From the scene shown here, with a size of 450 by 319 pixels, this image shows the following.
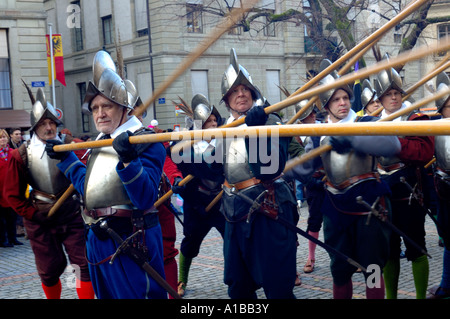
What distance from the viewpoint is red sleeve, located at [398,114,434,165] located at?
482 cm

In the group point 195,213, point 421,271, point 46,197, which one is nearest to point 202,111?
point 195,213

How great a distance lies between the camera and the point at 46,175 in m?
5.40

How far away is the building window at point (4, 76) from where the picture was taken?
20.6 meters

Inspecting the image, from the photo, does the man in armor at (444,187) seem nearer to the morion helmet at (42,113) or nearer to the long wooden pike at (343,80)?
the long wooden pike at (343,80)

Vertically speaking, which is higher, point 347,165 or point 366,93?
point 366,93

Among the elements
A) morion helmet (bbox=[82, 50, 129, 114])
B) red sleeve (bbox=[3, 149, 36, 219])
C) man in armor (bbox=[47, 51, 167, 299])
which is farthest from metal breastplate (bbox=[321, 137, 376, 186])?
red sleeve (bbox=[3, 149, 36, 219])

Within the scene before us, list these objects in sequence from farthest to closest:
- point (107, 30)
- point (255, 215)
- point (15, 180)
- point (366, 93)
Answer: point (107, 30) < point (366, 93) < point (15, 180) < point (255, 215)

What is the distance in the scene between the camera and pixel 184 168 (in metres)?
6.09

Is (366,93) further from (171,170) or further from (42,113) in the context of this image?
(42,113)

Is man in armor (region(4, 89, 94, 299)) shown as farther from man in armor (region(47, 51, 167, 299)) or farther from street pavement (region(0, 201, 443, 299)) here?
man in armor (region(47, 51, 167, 299))

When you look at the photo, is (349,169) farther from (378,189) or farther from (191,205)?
(191,205)

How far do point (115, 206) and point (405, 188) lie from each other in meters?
2.59

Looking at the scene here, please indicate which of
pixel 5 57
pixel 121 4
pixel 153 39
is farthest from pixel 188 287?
pixel 121 4
